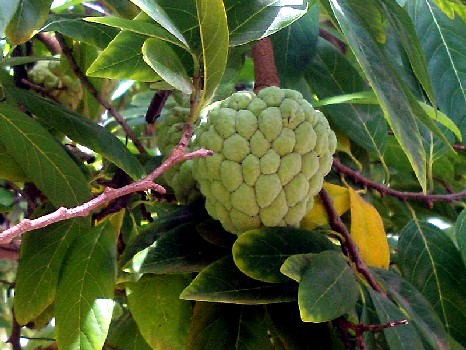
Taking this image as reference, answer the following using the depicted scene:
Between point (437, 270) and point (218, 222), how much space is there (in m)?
0.53

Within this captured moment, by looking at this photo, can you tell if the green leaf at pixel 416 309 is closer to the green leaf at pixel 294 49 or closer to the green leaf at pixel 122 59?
the green leaf at pixel 294 49

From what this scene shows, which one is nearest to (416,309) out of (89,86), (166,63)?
(166,63)

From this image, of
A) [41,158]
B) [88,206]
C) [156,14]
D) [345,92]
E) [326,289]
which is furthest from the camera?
[345,92]

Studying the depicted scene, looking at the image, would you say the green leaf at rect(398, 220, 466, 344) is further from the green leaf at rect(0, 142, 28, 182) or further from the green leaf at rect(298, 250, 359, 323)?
the green leaf at rect(0, 142, 28, 182)

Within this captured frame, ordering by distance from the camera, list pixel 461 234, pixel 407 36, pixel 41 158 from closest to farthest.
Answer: pixel 407 36 → pixel 41 158 → pixel 461 234

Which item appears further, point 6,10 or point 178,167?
point 178,167

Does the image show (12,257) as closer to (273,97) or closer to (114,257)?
(114,257)

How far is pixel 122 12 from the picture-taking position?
4.75ft

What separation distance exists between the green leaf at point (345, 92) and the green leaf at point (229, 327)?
0.52 meters

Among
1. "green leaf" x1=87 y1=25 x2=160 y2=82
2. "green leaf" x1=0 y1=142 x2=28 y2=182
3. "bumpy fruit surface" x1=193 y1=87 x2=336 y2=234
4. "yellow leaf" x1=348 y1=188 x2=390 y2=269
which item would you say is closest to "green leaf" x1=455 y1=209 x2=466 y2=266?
"yellow leaf" x1=348 y1=188 x2=390 y2=269

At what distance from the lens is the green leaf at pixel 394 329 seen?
41.9 inches

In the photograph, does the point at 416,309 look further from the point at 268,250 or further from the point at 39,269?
the point at 39,269

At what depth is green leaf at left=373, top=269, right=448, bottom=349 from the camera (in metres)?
1.11

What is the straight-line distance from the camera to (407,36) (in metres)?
1.13
